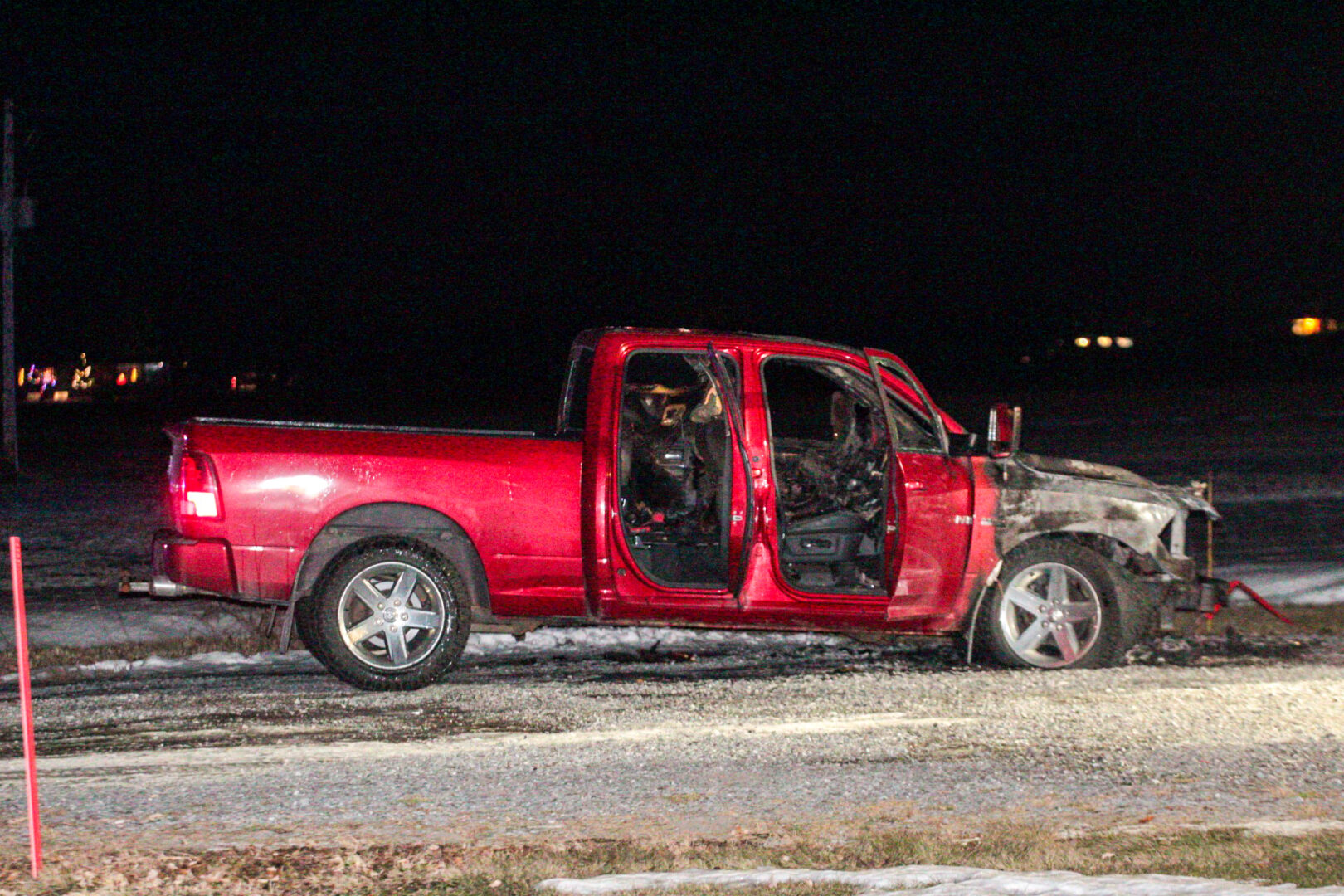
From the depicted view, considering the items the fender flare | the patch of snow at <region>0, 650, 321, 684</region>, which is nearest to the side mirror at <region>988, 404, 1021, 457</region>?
the fender flare

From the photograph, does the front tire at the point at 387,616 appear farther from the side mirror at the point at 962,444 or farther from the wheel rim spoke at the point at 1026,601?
the wheel rim spoke at the point at 1026,601

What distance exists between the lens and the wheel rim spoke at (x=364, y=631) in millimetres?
7270

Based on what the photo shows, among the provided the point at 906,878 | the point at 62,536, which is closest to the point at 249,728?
the point at 906,878

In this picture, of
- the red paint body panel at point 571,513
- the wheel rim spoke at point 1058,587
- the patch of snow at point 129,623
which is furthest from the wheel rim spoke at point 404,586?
the wheel rim spoke at point 1058,587

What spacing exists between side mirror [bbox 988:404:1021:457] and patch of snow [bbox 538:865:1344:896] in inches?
130

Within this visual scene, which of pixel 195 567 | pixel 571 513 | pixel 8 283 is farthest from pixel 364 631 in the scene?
pixel 8 283

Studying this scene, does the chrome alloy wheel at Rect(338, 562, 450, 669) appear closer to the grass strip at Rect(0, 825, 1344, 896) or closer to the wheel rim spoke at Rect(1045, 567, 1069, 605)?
the grass strip at Rect(0, 825, 1344, 896)

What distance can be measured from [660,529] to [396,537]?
1.50 metres

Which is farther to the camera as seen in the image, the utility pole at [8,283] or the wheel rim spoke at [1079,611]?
the utility pole at [8,283]

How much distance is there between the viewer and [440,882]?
4.47 metres

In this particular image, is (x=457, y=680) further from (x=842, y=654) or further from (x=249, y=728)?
(x=842, y=654)

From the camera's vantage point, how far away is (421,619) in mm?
7316

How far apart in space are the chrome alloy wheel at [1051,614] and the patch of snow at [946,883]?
3.37 metres

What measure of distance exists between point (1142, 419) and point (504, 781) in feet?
84.3
